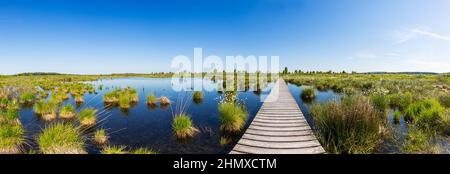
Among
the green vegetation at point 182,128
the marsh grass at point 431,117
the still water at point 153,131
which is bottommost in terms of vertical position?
the still water at point 153,131

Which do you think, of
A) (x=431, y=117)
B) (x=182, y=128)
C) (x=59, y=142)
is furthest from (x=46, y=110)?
(x=431, y=117)

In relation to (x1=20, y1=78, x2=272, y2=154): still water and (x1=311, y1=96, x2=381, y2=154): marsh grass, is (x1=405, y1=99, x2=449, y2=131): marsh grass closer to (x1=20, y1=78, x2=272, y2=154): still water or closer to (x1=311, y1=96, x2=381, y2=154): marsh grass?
(x1=311, y1=96, x2=381, y2=154): marsh grass

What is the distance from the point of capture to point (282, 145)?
624 cm

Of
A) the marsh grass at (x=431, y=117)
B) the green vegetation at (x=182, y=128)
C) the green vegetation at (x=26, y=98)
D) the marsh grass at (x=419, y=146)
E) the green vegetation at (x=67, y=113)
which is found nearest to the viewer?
the marsh grass at (x=419, y=146)

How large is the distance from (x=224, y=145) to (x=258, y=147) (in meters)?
1.80

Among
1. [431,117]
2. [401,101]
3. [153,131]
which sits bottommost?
[153,131]

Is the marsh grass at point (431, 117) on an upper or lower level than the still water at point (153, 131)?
upper

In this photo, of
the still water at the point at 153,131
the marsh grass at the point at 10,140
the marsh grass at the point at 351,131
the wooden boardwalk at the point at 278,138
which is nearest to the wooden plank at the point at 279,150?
the wooden boardwalk at the point at 278,138

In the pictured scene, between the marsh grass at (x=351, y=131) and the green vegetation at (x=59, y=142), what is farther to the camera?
the marsh grass at (x=351, y=131)

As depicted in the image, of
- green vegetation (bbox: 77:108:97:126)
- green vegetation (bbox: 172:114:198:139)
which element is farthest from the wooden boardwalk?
green vegetation (bbox: 77:108:97:126)

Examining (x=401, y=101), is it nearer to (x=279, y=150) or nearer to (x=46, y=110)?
(x=279, y=150)

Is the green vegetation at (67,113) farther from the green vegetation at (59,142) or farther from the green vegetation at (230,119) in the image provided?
the green vegetation at (230,119)
